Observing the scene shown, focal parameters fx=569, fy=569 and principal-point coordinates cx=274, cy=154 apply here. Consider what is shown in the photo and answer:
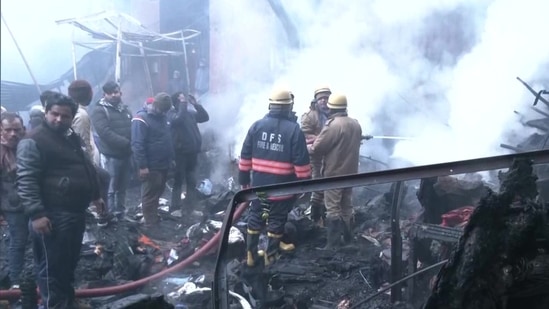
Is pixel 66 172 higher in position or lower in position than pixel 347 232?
higher

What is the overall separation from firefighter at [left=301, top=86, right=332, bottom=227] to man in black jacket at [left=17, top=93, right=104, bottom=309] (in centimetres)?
273

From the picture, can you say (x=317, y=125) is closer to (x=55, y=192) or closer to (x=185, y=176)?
(x=185, y=176)

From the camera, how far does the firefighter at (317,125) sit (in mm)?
6477

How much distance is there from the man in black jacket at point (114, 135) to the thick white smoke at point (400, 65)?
2.77m

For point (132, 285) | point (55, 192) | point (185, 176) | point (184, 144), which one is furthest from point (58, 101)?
point (185, 176)

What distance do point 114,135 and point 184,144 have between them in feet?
3.52

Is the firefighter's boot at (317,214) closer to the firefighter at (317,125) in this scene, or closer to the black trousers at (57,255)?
the firefighter at (317,125)

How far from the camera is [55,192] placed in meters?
4.30

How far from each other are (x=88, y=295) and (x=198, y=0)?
288 inches

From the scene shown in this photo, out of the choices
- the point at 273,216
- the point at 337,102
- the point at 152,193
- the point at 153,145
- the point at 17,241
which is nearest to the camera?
the point at 17,241

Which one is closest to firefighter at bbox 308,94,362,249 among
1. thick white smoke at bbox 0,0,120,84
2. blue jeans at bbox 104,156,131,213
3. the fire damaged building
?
the fire damaged building

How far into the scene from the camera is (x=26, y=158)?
4.16 m

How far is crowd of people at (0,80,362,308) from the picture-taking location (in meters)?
4.30

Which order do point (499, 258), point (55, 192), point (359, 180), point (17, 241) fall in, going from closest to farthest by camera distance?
point (499, 258) → point (359, 180) → point (55, 192) → point (17, 241)
